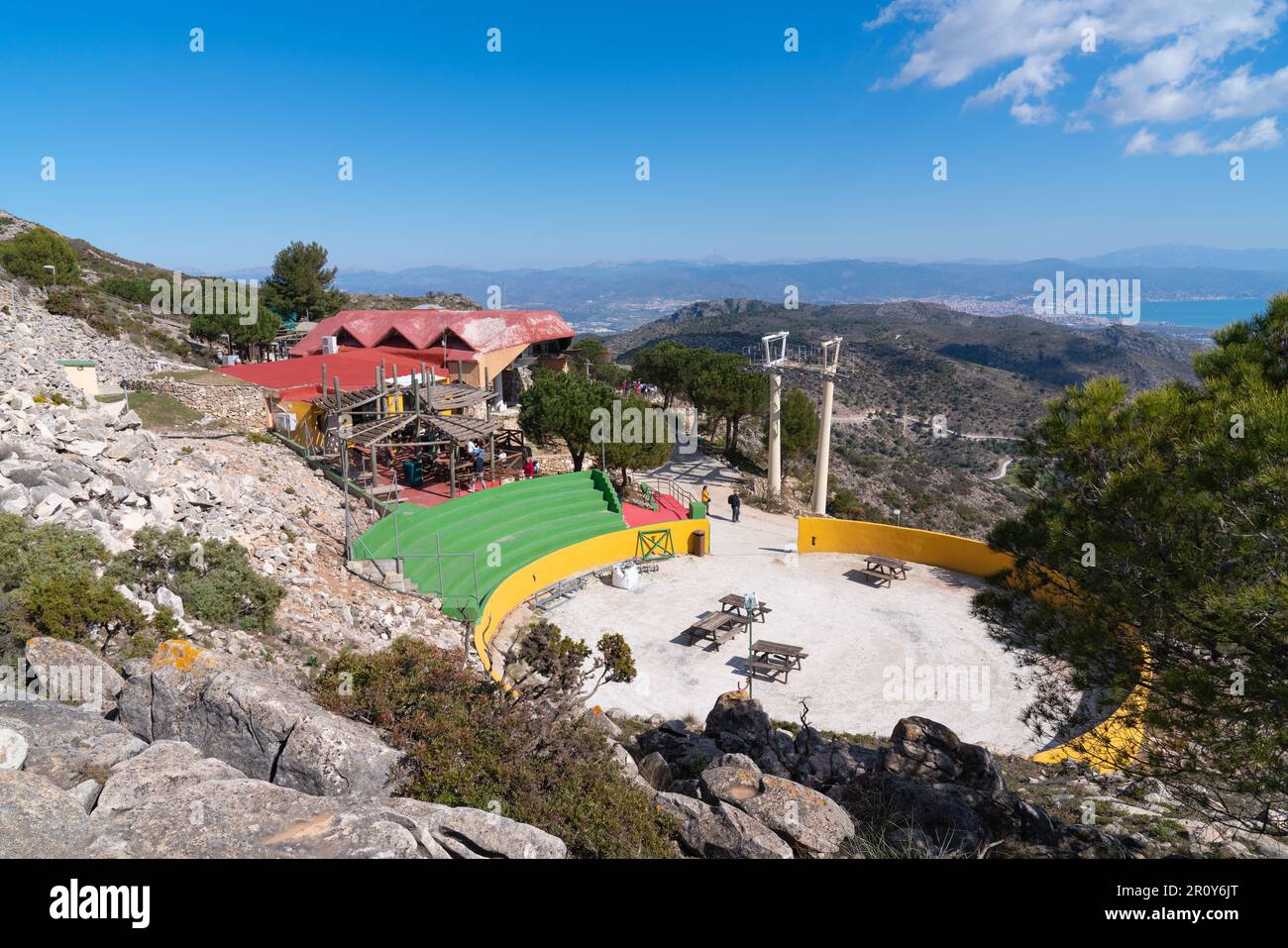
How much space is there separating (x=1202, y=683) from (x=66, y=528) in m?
12.6

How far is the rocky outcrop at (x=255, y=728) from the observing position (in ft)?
17.8

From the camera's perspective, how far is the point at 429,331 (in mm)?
31234

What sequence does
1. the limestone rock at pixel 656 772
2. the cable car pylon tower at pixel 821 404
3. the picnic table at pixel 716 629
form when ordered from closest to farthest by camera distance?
the limestone rock at pixel 656 772, the picnic table at pixel 716 629, the cable car pylon tower at pixel 821 404

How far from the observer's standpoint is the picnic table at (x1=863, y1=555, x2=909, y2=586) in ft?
62.2

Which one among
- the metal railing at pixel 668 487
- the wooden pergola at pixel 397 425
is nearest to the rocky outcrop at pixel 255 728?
the wooden pergola at pixel 397 425

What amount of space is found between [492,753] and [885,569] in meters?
15.7

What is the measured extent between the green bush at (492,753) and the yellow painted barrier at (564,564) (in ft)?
18.4

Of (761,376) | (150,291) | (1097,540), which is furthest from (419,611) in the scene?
(150,291)

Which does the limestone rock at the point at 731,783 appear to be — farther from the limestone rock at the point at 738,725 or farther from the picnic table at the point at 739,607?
the picnic table at the point at 739,607

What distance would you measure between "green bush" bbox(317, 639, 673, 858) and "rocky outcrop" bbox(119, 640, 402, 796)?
354 millimetres

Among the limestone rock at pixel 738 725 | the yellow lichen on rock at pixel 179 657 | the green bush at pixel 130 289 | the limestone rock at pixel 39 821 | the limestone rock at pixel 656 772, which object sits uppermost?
the green bush at pixel 130 289

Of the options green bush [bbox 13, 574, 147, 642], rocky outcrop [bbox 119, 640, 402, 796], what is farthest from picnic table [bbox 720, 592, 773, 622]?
green bush [bbox 13, 574, 147, 642]

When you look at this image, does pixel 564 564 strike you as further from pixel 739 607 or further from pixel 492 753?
pixel 492 753
